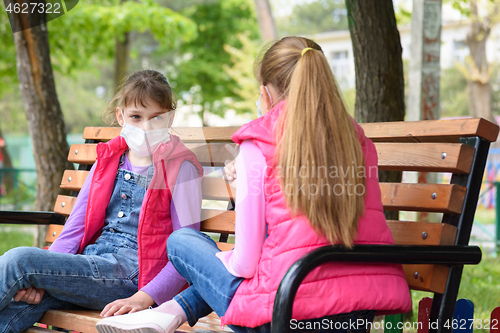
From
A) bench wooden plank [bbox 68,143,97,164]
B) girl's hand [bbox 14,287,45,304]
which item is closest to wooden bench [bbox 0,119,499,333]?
girl's hand [bbox 14,287,45,304]

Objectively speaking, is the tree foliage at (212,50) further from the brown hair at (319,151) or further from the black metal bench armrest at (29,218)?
the brown hair at (319,151)

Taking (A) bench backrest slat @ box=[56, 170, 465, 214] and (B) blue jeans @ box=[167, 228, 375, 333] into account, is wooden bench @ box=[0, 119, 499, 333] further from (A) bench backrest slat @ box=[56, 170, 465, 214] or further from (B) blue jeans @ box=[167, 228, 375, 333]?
(B) blue jeans @ box=[167, 228, 375, 333]

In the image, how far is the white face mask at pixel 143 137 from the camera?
2590mm

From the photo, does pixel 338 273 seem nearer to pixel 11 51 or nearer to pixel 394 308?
pixel 394 308

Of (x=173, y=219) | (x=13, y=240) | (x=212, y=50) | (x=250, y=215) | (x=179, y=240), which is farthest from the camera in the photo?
(x=212, y=50)

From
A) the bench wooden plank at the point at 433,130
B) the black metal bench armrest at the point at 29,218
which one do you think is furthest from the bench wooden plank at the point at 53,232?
the bench wooden plank at the point at 433,130

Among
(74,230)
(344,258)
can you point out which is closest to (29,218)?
(74,230)

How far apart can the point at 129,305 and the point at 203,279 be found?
1.40 ft

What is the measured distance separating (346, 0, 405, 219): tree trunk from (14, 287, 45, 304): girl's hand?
84.0 inches

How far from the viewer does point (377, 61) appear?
3.46m

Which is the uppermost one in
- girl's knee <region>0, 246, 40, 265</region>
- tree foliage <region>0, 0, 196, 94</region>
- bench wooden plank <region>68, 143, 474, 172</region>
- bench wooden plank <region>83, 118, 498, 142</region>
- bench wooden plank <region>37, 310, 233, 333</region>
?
tree foliage <region>0, 0, 196, 94</region>

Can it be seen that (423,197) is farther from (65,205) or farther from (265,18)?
(265,18)

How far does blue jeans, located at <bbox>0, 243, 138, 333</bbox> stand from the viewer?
220 centimetres

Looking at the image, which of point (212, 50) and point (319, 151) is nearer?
point (319, 151)
